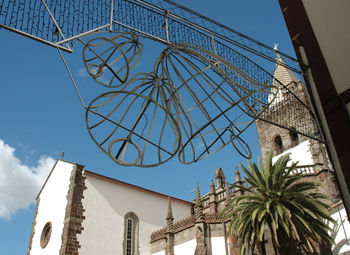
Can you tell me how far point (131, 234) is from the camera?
92.3ft

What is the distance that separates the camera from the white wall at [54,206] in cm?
2545

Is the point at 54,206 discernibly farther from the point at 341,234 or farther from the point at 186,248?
the point at 341,234

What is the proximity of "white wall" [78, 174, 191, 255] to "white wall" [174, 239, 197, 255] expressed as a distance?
2589 mm

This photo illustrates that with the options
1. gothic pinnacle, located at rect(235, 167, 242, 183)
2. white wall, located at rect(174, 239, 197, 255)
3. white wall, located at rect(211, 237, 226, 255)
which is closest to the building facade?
white wall, located at rect(174, 239, 197, 255)

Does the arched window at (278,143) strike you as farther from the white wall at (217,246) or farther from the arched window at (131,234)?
the arched window at (131,234)

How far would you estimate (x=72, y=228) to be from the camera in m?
24.1

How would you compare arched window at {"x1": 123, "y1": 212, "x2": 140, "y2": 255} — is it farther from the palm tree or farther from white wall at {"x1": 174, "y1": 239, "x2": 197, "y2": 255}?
the palm tree

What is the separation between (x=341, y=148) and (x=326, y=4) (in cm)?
307

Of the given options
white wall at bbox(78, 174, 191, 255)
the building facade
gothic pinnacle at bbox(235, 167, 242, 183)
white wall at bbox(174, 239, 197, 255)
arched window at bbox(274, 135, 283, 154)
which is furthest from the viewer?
arched window at bbox(274, 135, 283, 154)

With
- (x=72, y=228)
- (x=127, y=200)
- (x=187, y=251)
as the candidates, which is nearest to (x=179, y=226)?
(x=187, y=251)

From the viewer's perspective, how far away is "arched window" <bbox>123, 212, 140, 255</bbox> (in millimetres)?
27289

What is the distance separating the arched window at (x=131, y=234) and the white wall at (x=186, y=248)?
322 centimetres

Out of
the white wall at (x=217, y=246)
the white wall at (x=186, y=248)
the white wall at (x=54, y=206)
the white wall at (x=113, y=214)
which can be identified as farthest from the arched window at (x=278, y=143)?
the white wall at (x=54, y=206)

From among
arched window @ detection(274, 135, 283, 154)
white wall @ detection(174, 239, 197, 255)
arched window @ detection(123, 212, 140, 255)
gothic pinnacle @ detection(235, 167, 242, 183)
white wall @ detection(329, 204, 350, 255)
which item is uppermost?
arched window @ detection(274, 135, 283, 154)
